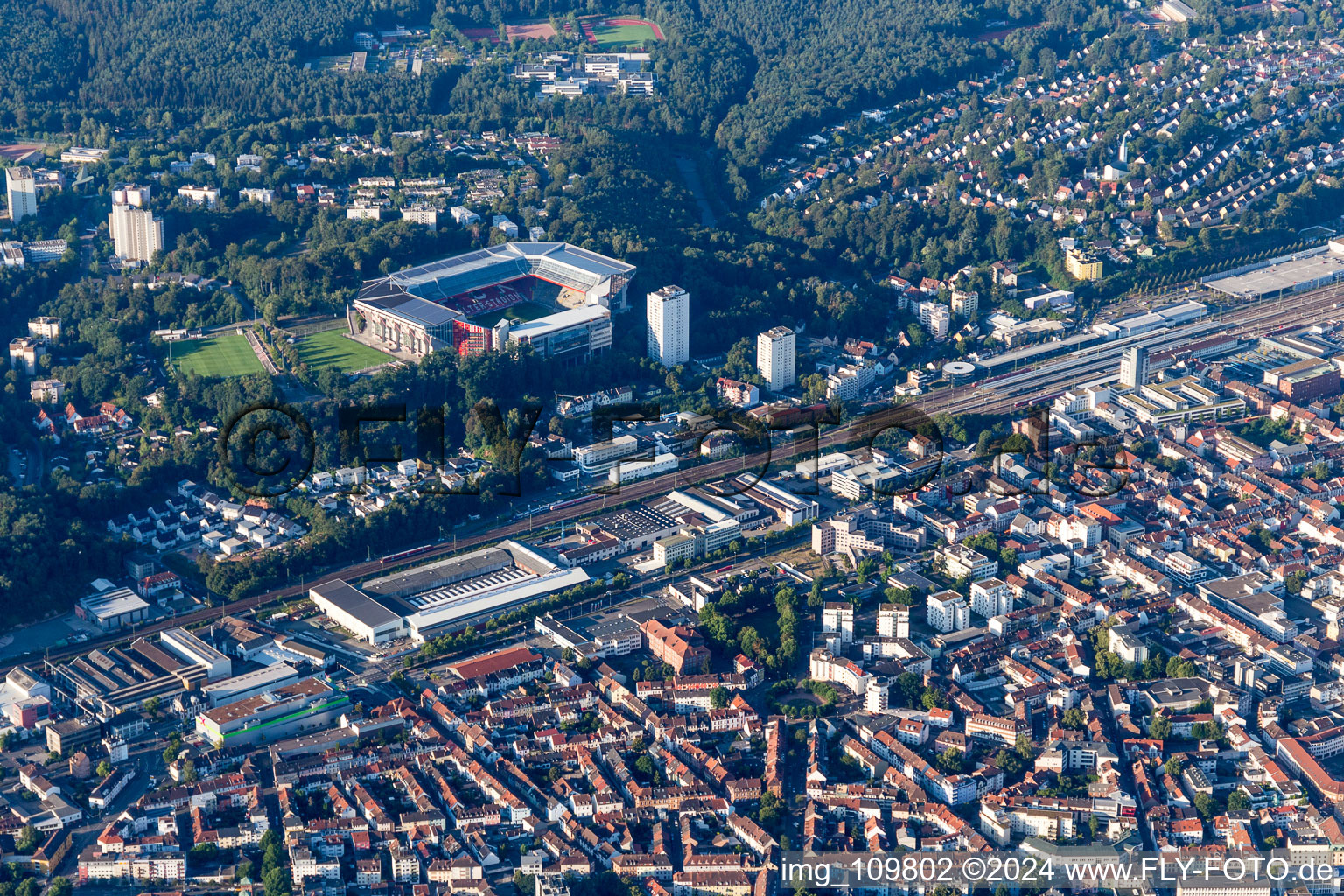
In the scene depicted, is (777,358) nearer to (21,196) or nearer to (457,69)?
(21,196)

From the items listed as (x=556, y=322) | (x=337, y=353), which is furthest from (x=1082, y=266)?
(x=337, y=353)

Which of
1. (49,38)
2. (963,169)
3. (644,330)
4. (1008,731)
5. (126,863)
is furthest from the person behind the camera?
(49,38)

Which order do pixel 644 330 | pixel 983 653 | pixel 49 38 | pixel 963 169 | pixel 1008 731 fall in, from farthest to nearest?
pixel 49 38 → pixel 963 169 → pixel 644 330 → pixel 983 653 → pixel 1008 731

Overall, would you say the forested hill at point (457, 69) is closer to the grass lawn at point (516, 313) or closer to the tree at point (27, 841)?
the grass lawn at point (516, 313)

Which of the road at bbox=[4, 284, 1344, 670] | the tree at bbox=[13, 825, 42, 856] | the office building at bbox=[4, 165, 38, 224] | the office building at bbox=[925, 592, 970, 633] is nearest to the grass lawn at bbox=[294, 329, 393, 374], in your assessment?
the road at bbox=[4, 284, 1344, 670]

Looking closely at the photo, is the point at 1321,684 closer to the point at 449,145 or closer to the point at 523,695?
the point at 523,695

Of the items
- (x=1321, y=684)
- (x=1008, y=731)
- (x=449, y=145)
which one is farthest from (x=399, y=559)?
(x=449, y=145)

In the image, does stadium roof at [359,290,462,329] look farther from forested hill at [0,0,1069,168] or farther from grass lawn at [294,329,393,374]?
forested hill at [0,0,1069,168]
